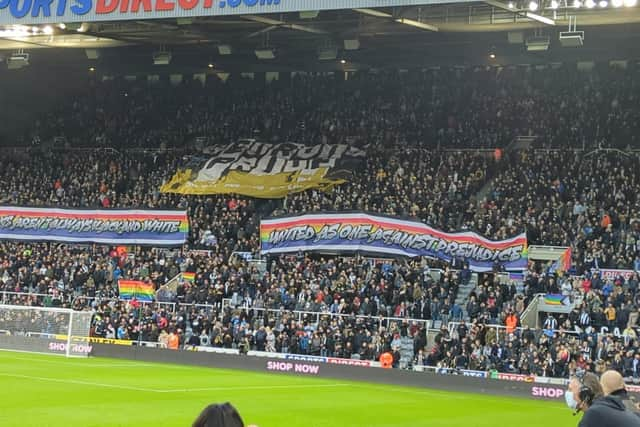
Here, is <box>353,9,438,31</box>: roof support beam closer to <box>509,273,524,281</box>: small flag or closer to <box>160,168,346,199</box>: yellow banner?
<box>160,168,346,199</box>: yellow banner

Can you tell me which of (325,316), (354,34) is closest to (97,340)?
(325,316)

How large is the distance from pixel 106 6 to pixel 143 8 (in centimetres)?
158

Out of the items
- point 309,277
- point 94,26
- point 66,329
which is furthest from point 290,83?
point 66,329

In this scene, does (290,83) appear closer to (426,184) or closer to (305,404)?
(426,184)

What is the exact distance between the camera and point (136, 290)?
155ft

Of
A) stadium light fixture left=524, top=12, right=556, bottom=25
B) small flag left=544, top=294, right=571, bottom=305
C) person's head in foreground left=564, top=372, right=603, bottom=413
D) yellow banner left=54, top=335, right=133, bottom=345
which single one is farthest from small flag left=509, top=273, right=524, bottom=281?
person's head in foreground left=564, top=372, right=603, bottom=413

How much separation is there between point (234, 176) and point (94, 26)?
32.4 ft

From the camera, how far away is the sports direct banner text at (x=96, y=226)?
51719 millimetres

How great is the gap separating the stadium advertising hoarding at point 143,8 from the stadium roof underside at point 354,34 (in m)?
0.45

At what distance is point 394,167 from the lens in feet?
173

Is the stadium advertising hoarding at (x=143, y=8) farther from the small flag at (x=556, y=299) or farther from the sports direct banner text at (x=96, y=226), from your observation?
the small flag at (x=556, y=299)

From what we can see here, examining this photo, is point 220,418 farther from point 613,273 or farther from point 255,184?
point 255,184

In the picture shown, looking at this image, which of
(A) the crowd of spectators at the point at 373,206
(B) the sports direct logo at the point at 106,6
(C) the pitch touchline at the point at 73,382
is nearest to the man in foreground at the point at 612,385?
(C) the pitch touchline at the point at 73,382

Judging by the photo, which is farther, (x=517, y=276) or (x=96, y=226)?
(x=96, y=226)
